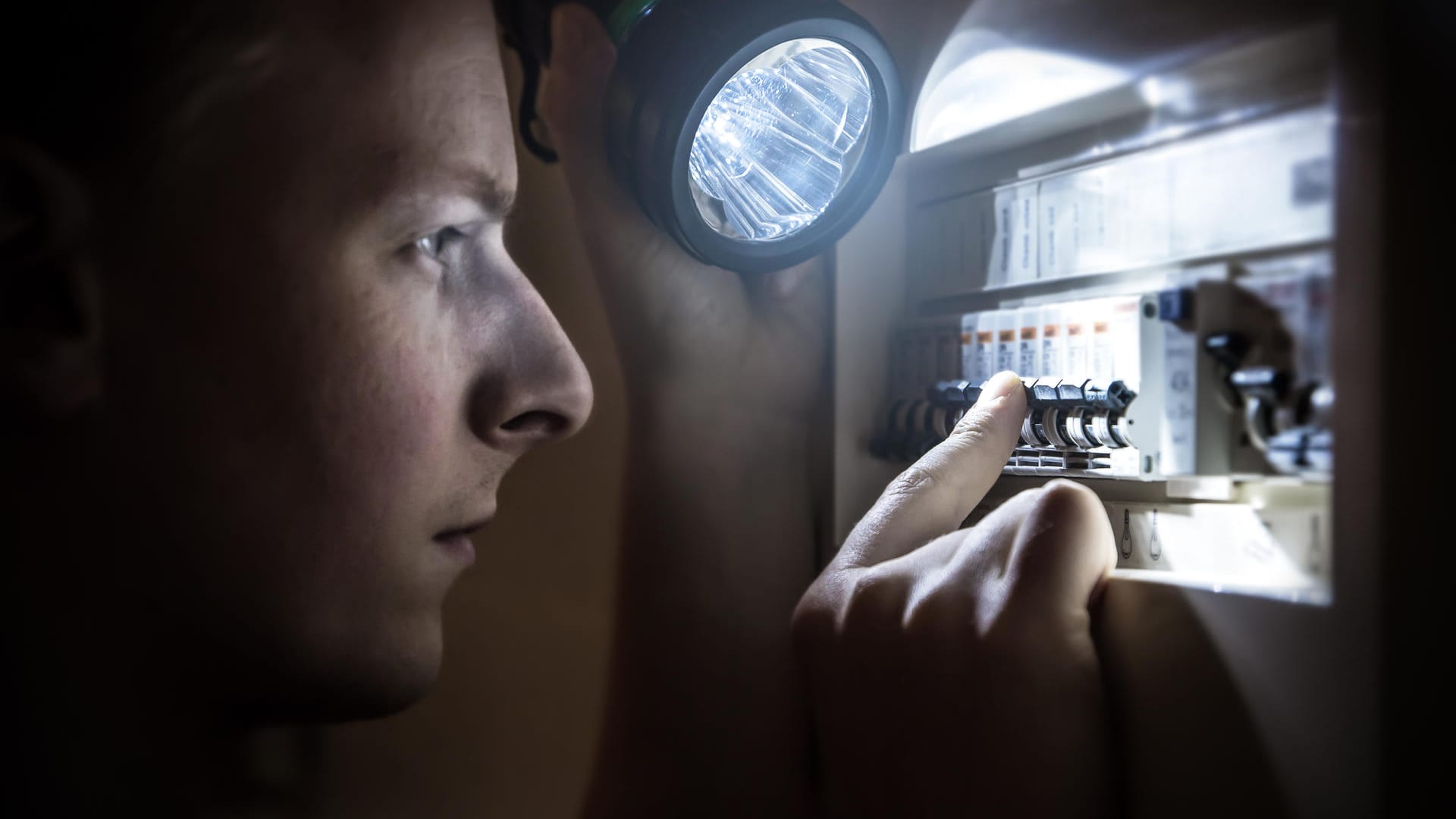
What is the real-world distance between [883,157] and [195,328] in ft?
2.39

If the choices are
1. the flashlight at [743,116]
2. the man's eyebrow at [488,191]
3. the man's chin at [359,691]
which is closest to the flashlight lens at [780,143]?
the flashlight at [743,116]

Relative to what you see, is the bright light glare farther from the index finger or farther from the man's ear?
the man's ear

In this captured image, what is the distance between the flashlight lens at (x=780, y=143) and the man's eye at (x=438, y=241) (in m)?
0.27

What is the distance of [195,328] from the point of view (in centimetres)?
75

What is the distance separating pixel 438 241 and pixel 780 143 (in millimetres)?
428

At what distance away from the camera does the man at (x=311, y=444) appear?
0.72 m

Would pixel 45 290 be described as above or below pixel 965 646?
above

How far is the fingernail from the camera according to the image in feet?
2.99

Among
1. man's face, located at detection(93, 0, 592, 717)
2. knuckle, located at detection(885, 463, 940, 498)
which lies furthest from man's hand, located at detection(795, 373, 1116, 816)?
man's face, located at detection(93, 0, 592, 717)

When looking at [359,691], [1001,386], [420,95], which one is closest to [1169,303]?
[1001,386]

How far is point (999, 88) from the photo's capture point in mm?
973

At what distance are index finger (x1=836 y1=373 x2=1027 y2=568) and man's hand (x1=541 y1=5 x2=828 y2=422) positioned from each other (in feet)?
1.00

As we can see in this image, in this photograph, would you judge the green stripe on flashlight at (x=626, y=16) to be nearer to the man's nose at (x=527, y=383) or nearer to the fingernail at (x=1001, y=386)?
the man's nose at (x=527, y=383)

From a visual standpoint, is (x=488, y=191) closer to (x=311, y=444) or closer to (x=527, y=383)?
(x=527, y=383)
